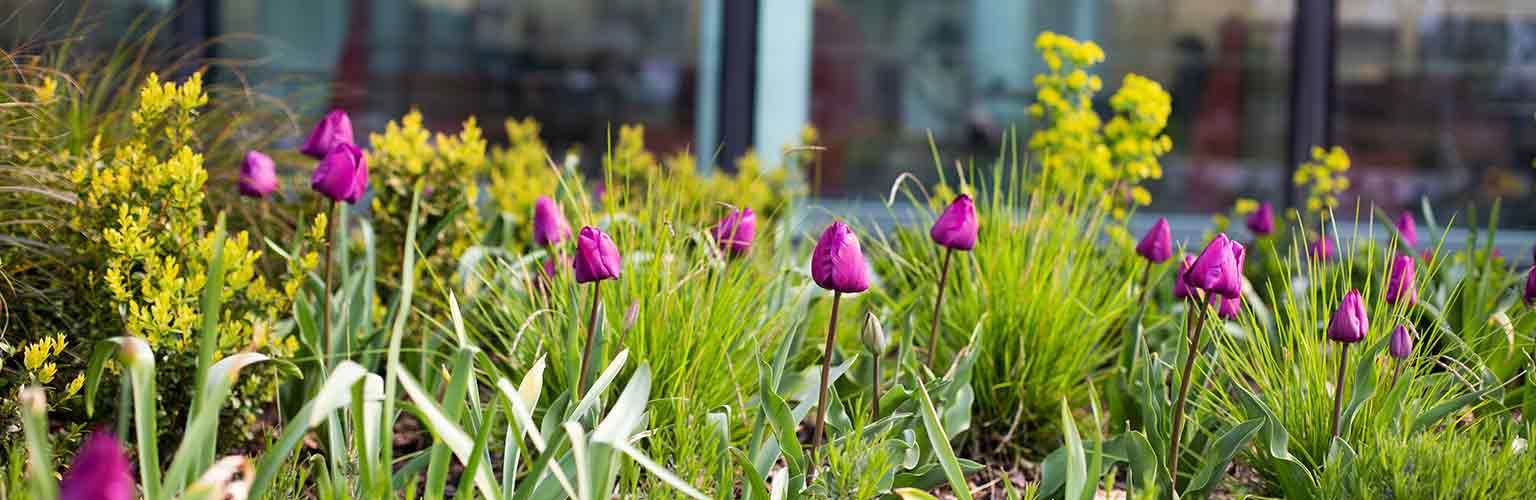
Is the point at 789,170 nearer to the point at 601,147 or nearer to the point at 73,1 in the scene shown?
the point at 601,147

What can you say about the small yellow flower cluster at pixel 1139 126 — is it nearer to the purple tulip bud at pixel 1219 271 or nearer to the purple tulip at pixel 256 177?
the purple tulip bud at pixel 1219 271

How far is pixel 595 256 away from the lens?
1.83m

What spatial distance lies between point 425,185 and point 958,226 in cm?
129

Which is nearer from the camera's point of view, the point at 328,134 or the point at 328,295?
the point at 328,295

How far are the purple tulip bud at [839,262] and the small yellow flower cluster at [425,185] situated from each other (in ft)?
4.05

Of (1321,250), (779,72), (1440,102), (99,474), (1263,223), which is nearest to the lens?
(99,474)

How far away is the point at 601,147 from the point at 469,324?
10.4 ft

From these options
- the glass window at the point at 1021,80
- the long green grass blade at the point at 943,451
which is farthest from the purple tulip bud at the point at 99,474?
the glass window at the point at 1021,80

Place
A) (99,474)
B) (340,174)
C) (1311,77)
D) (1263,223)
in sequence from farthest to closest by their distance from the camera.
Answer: (1311,77), (1263,223), (340,174), (99,474)

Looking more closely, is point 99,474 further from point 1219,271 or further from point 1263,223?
point 1263,223

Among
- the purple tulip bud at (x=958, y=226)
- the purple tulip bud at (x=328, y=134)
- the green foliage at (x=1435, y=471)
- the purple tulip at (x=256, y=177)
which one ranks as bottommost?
the green foliage at (x=1435, y=471)

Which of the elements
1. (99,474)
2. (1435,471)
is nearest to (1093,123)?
(1435,471)

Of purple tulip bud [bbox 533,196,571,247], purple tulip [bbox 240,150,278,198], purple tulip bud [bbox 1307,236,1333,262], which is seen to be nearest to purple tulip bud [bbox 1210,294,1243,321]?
purple tulip bud [bbox 1307,236,1333,262]

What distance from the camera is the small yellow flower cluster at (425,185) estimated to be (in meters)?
2.85
